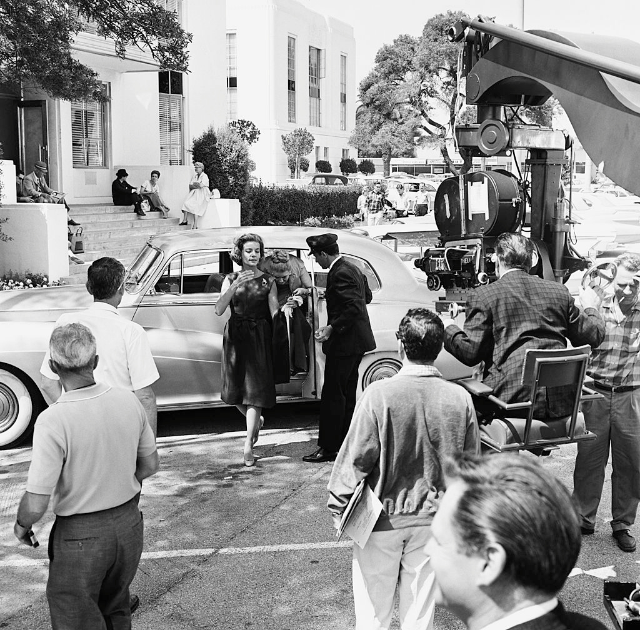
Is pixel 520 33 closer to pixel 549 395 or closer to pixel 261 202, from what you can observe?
pixel 549 395

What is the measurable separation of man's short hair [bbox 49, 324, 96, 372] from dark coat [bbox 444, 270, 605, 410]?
198cm

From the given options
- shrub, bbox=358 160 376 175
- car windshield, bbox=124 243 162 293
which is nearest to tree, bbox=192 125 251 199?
car windshield, bbox=124 243 162 293

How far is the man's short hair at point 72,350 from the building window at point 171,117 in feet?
77.8

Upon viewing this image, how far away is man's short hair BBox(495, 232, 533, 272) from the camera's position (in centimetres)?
495

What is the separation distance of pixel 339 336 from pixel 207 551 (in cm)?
223

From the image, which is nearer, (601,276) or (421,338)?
(421,338)

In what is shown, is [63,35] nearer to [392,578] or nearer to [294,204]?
[392,578]

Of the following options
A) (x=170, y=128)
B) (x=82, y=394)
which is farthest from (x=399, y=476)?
(x=170, y=128)

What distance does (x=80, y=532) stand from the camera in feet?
11.8

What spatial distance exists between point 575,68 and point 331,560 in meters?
3.13

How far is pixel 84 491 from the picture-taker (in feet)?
11.9

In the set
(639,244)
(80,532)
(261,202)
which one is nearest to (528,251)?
(80,532)

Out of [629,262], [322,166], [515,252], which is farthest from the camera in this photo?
[322,166]

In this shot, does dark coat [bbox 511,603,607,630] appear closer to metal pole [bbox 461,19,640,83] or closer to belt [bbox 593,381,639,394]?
metal pole [bbox 461,19,640,83]
